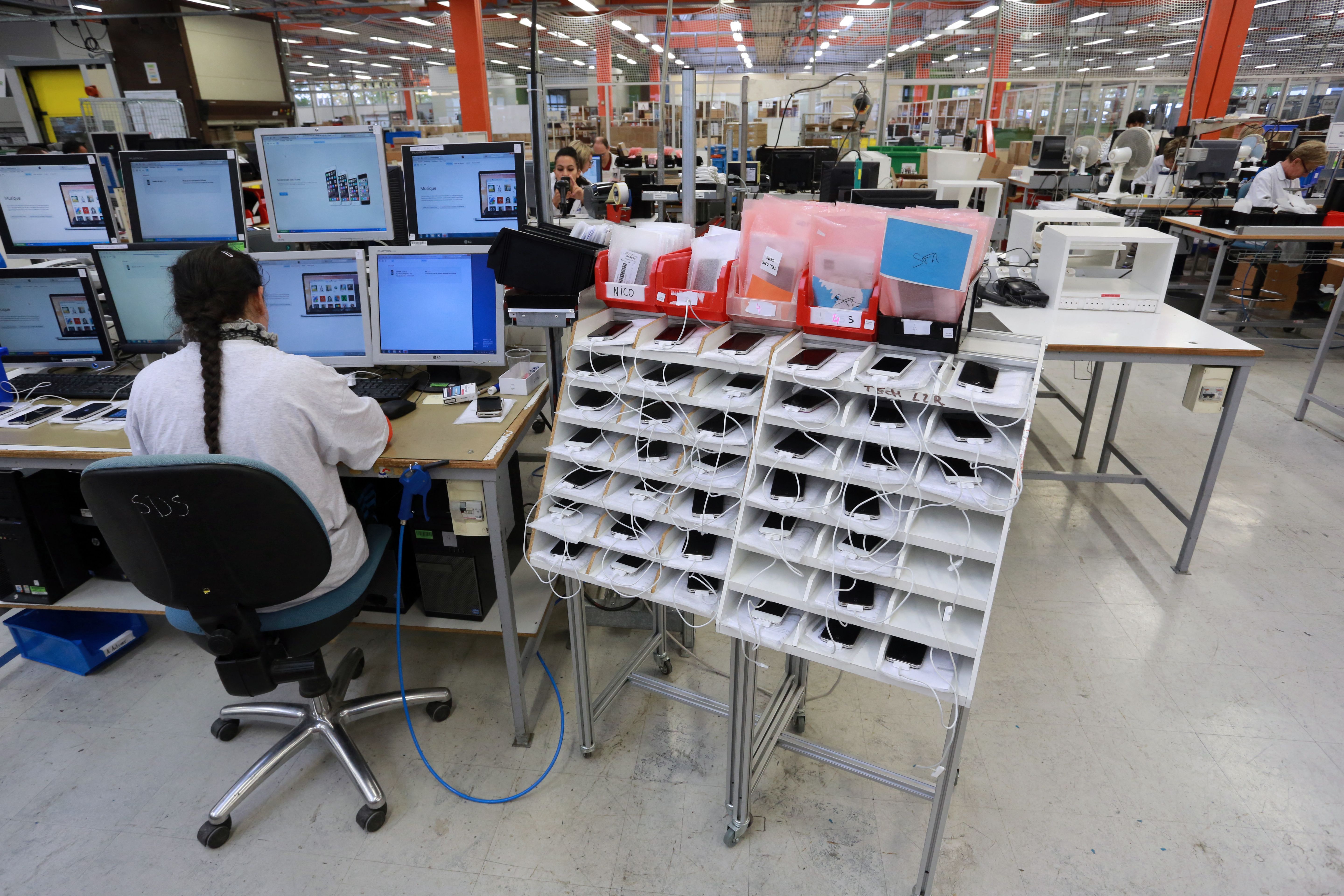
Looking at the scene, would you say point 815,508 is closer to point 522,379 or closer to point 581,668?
point 581,668

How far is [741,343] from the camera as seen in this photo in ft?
4.93

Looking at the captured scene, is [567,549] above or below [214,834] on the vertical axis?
above

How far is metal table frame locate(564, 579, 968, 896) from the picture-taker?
142cm

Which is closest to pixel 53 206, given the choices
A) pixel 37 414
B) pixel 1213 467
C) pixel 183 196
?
pixel 183 196

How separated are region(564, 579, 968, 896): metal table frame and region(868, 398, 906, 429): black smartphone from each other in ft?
1.62

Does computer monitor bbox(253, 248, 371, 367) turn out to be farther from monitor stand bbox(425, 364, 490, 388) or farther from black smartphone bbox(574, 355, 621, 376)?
black smartphone bbox(574, 355, 621, 376)

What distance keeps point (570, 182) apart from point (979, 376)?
414 cm

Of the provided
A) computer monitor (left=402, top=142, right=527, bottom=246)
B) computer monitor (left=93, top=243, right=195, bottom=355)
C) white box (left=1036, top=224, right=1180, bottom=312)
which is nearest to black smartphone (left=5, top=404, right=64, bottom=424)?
computer monitor (left=93, top=243, right=195, bottom=355)

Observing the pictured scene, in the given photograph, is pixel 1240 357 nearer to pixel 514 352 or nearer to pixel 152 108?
pixel 514 352

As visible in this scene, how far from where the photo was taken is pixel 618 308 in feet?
5.45

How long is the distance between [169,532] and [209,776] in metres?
0.92

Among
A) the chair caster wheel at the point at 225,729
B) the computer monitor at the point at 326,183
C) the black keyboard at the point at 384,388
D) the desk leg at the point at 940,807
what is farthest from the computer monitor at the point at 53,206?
the desk leg at the point at 940,807

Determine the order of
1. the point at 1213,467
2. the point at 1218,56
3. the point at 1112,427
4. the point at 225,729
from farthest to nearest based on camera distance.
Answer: the point at 1218,56 → the point at 1112,427 → the point at 1213,467 → the point at 225,729

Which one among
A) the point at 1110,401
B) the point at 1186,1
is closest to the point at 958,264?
the point at 1110,401
